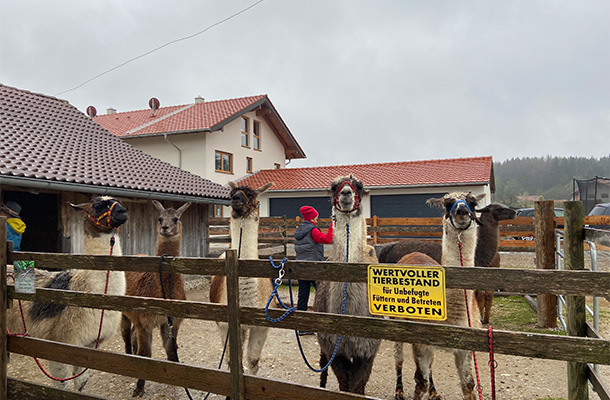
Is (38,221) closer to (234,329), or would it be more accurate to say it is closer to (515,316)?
(234,329)

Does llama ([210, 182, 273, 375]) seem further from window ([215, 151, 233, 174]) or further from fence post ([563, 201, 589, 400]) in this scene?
window ([215, 151, 233, 174])

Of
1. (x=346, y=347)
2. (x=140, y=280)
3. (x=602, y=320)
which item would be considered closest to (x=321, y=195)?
(x=602, y=320)

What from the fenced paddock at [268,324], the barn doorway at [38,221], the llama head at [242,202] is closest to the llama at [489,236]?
the llama head at [242,202]

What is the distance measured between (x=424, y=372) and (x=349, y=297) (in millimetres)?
1191

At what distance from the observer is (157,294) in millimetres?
4695

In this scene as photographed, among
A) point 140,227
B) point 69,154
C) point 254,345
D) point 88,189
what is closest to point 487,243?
point 254,345

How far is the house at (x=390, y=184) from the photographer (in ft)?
62.5

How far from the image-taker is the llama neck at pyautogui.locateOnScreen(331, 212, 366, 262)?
3.55m

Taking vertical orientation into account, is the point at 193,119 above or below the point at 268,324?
A: above

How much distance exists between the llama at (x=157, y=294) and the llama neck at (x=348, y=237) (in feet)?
5.45

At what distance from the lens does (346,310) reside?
338 centimetres

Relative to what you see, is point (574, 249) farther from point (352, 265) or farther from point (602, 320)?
point (602, 320)

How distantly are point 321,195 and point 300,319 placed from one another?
19.0 metres

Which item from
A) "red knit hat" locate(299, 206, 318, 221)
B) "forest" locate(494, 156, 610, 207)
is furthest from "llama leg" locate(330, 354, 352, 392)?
"forest" locate(494, 156, 610, 207)
